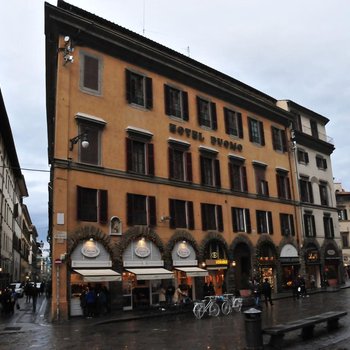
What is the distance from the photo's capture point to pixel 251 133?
36.9 meters

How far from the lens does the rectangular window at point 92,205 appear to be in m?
24.1

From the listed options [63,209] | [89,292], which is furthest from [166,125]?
[89,292]

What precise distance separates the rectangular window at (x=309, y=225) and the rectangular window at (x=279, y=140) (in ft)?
21.4

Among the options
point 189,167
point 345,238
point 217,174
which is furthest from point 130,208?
point 345,238

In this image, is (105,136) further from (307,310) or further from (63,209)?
(307,310)

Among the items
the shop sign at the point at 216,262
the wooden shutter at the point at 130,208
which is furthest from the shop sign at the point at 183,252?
the wooden shutter at the point at 130,208

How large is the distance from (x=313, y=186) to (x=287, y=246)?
8599 mm

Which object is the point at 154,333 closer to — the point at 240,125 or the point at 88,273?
the point at 88,273

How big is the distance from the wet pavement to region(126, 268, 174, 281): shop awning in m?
1.92

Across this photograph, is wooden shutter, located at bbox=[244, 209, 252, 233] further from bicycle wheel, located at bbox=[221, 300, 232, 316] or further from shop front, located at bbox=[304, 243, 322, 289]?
bicycle wheel, located at bbox=[221, 300, 232, 316]

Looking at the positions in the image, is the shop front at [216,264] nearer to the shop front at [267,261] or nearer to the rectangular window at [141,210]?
the shop front at [267,261]

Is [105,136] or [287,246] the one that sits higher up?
[105,136]

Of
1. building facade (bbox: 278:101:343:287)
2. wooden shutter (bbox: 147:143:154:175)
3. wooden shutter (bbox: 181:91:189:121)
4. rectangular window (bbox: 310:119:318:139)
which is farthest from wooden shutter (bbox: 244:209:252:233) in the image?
rectangular window (bbox: 310:119:318:139)

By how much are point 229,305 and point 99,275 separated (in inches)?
264
